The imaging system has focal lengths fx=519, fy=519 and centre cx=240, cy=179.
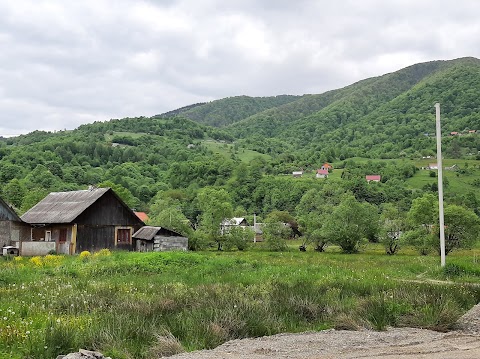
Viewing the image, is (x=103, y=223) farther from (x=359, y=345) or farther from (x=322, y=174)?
(x=322, y=174)

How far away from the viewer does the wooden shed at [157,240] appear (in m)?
41.2

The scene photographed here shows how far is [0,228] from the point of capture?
36781 mm

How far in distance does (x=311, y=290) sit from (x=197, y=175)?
121 m

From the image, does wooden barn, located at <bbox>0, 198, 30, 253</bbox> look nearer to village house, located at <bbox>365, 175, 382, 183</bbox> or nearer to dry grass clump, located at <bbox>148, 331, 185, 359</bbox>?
dry grass clump, located at <bbox>148, 331, 185, 359</bbox>

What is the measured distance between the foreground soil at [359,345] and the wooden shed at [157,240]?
3032cm

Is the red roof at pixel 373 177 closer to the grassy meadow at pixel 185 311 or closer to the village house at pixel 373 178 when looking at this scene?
the village house at pixel 373 178

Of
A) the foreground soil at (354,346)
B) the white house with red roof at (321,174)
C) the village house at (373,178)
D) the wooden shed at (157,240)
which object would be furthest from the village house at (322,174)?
the foreground soil at (354,346)

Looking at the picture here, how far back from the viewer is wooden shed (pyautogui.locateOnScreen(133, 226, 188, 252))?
41.2 meters

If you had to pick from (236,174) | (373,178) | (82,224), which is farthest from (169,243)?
(373,178)

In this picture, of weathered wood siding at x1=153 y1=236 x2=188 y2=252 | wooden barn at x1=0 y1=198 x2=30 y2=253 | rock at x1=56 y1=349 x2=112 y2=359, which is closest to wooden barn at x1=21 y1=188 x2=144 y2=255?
wooden barn at x1=0 y1=198 x2=30 y2=253

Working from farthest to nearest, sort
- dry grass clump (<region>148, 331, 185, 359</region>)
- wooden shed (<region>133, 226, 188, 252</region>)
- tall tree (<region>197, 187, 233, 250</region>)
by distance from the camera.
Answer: tall tree (<region>197, 187, 233, 250</region>) < wooden shed (<region>133, 226, 188, 252</region>) < dry grass clump (<region>148, 331, 185, 359</region>)

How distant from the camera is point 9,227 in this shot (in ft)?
123

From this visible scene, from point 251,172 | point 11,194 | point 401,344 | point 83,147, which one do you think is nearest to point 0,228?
point 401,344

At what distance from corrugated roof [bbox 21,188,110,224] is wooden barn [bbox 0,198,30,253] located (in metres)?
2.69
